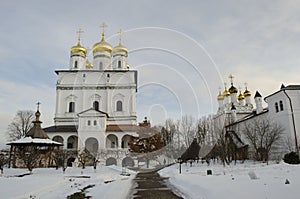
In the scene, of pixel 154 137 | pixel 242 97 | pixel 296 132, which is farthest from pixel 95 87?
pixel 296 132

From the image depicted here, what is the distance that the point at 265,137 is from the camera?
96.6 feet

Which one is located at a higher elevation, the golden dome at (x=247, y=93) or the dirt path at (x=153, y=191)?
the golden dome at (x=247, y=93)

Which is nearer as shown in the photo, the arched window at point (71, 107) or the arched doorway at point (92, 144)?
the arched doorway at point (92, 144)

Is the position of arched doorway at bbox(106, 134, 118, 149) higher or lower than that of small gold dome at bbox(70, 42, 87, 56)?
lower

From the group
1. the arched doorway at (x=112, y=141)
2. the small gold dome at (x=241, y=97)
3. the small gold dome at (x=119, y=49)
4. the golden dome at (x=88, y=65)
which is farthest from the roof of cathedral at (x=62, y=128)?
the small gold dome at (x=241, y=97)

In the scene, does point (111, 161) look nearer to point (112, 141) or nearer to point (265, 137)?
point (112, 141)

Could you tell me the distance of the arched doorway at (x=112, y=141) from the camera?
42.3 m

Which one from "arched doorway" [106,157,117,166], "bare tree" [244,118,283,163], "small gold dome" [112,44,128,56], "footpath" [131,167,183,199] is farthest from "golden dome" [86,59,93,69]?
"footpath" [131,167,183,199]

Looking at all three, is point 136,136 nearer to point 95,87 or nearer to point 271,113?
point 95,87

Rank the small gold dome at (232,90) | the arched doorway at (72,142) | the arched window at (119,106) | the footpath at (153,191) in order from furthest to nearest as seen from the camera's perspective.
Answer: the small gold dome at (232,90) < the arched window at (119,106) < the arched doorway at (72,142) < the footpath at (153,191)

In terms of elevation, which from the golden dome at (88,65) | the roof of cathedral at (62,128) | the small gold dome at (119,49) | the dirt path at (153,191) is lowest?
the dirt path at (153,191)

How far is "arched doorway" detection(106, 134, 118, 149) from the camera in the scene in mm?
42256

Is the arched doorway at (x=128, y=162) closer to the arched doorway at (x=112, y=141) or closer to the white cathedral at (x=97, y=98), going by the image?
the white cathedral at (x=97, y=98)

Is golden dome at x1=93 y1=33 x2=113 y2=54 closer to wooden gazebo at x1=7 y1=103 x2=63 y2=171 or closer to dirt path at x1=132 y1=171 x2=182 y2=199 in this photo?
wooden gazebo at x1=7 y1=103 x2=63 y2=171
